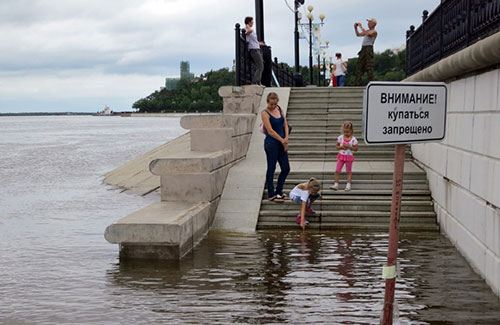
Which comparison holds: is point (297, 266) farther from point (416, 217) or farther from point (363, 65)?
point (363, 65)

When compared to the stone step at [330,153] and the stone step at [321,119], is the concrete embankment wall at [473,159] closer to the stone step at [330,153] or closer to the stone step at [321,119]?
the stone step at [330,153]

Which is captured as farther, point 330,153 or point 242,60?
point 242,60

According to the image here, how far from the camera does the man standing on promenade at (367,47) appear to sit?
22.6m

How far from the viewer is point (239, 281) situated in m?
7.96

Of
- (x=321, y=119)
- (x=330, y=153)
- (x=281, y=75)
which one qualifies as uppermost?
(x=281, y=75)

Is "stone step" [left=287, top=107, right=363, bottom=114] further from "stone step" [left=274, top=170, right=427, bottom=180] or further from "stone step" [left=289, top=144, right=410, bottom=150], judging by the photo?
"stone step" [left=274, top=170, right=427, bottom=180]

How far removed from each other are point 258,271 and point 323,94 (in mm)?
11493

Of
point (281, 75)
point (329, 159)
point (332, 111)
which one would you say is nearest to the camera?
point (329, 159)

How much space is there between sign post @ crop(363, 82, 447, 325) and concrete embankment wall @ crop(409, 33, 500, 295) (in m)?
2.16

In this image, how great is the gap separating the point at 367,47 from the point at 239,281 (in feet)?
54.0

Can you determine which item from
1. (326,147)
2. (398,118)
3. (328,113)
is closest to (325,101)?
(328,113)

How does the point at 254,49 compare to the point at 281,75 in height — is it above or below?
above

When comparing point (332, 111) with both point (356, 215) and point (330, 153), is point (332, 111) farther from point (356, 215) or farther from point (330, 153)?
point (356, 215)

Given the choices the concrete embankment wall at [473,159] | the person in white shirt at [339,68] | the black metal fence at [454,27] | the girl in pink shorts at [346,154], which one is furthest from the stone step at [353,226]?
the person in white shirt at [339,68]
